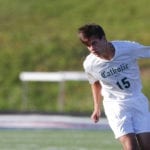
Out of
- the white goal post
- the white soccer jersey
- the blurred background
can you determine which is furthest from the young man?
the blurred background

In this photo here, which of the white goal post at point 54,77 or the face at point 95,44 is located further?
the white goal post at point 54,77

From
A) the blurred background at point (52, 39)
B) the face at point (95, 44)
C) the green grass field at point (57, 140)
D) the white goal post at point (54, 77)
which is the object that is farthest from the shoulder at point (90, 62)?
the blurred background at point (52, 39)

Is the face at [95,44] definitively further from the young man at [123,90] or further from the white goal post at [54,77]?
the white goal post at [54,77]

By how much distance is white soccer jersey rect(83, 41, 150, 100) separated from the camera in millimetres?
9469

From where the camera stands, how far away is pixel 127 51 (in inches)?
378

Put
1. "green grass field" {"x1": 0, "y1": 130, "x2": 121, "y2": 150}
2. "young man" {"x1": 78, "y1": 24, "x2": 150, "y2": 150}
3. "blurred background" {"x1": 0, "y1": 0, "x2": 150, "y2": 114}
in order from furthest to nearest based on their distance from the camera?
"blurred background" {"x1": 0, "y1": 0, "x2": 150, "y2": 114} → "green grass field" {"x1": 0, "y1": 130, "x2": 121, "y2": 150} → "young man" {"x1": 78, "y1": 24, "x2": 150, "y2": 150}

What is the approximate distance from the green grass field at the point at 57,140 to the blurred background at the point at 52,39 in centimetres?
572

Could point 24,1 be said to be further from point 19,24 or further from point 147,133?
point 147,133

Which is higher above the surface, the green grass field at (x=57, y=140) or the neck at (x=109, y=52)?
the neck at (x=109, y=52)

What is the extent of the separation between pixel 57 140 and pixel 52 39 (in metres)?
A: 16.9

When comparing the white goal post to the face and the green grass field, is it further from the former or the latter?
the face

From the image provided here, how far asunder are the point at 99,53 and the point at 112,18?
26198 mm

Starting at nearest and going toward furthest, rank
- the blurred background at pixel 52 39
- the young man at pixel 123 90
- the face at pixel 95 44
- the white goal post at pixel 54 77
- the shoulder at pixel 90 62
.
Result: the face at pixel 95 44 < the young man at pixel 123 90 < the shoulder at pixel 90 62 < the white goal post at pixel 54 77 < the blurred background at pixel 52 39

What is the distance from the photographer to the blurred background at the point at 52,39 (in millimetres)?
25312
